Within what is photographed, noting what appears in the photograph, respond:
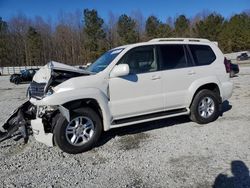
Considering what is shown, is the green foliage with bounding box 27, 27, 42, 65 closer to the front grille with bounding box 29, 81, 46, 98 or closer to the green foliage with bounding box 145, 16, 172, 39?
the green foliage with bounding box 145, 16, 172, 39

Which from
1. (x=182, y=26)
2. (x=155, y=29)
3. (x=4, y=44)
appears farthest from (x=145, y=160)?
(x=182, y=26)

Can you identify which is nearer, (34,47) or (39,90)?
(39,90)

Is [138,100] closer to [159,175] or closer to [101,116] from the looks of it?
[101,116]

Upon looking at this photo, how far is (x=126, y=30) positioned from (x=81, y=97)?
60.5 metres

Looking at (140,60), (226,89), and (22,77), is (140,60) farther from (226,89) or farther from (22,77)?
(22,77)

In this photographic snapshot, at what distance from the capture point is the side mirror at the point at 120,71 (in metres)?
5.29

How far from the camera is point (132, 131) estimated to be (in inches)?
254

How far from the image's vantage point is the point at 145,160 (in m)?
4.69

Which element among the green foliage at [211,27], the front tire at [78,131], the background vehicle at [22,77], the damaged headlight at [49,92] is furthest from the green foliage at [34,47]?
the front tire at [78,131]

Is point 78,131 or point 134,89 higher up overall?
point 134,89

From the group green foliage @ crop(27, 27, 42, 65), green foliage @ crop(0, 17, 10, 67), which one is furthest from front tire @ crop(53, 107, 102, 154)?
green foliage @ crop(0, 17, 10, 67)

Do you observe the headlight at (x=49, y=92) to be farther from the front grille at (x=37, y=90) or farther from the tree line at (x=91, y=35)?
the tree line at (x=91, y=35)

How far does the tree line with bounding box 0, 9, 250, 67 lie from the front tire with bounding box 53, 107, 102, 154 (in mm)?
56896

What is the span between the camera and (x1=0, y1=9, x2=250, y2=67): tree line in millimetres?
62438
